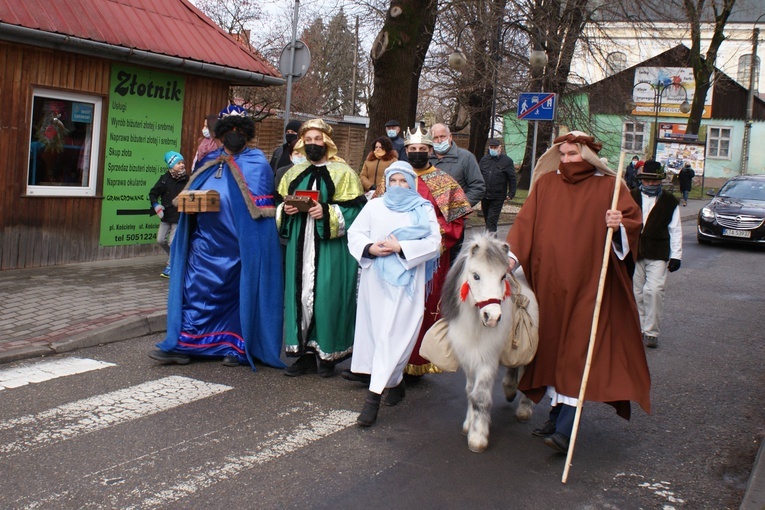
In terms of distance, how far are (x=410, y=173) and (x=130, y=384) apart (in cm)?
276

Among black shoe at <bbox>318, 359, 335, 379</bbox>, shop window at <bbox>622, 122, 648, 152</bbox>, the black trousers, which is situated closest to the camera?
black shoe at <bbox>318, 359, 335, 379</bbox>

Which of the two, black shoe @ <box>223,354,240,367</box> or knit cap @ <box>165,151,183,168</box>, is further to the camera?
knit cap @ <box>165,151,183,168</box>

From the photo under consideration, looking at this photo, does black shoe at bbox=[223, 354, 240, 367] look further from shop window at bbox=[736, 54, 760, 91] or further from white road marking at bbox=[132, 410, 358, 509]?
shop window at bbox=[736, 54, 760, 91]

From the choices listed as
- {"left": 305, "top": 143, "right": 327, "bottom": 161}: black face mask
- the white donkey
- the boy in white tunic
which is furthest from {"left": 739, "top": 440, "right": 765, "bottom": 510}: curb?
{"left": 305, "top": 143, "right": 327, "bottom": 161}: black face mask

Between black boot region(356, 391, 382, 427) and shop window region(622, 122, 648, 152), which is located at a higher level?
shop window region(622, 122, 648, 152)

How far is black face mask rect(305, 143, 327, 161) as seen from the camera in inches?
273

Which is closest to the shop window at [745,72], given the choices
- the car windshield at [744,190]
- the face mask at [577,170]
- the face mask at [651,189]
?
the car windshield at [744,190]

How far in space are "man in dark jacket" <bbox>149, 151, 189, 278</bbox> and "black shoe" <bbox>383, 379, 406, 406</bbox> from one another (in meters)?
5.57

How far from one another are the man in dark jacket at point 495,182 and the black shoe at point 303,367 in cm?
938

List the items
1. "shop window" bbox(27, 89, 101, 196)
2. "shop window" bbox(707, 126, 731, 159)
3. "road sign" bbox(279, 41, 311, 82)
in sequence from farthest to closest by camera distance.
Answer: "shop window" bbox(707, 126, 731, 159), "road sign" bbox(279, 41, 311, 82), "shop window" bbox(27, 89, 101, 196)

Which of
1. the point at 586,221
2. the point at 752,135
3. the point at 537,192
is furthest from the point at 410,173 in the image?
the point at 752,135

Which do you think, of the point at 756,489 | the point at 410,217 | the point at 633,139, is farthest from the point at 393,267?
the point at 633,139

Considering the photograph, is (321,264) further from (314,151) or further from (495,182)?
(495,182)

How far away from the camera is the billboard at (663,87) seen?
149 ft
